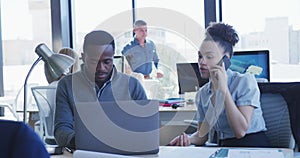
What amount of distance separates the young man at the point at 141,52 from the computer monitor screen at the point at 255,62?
3.60 ft

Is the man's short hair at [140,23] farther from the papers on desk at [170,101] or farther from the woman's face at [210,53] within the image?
the woman's face at [210,53]

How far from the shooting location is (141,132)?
1.55 m

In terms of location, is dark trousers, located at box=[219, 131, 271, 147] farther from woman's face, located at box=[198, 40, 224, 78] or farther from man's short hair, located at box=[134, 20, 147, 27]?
man's short hair, located at box=[134, 20, 147, 27]

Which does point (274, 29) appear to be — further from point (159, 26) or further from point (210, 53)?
point (210, 53)

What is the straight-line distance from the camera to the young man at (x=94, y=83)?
2023 millimetres

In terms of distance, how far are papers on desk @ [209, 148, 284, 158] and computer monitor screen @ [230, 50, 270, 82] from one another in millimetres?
1892

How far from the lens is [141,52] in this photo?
507cm

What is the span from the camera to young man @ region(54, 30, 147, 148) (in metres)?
2.02

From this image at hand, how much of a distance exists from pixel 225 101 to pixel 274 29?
365 cm

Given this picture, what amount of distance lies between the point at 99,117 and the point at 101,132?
57 millimetres

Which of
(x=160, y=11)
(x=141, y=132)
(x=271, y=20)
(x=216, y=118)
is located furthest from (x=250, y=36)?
(x=141, y=132)

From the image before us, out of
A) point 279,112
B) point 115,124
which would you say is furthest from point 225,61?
point 115,124

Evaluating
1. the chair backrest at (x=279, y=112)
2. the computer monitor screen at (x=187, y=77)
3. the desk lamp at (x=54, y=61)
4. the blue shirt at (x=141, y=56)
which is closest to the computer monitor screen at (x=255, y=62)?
the computer monitor screen at (x=187, y=77)

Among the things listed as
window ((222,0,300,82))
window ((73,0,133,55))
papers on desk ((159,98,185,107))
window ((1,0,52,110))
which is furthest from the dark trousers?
window ((1,0,52,110))
